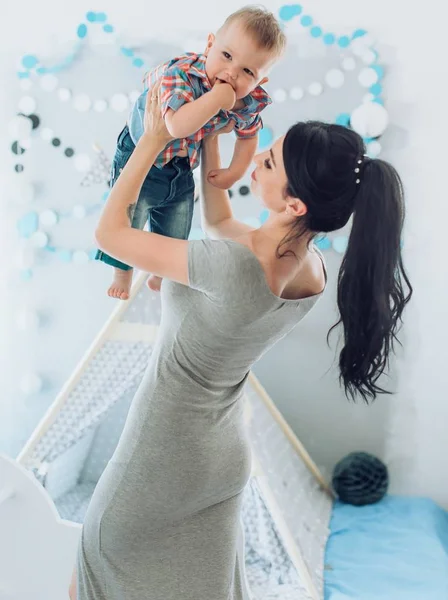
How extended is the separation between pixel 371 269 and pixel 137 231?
1.47 feet

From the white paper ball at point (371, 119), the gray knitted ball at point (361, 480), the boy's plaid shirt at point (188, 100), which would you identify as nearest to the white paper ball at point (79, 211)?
the white paper ball at point (371, 119)

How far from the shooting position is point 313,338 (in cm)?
311

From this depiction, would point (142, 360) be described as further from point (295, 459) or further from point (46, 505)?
point (295, 459)

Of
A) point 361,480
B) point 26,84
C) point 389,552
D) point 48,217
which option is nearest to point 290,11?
point 26,84

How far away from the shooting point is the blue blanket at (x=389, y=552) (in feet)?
7.86

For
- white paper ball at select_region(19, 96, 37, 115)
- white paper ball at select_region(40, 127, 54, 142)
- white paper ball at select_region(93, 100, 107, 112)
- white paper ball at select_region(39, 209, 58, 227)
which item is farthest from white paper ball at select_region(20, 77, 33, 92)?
white paper ball at select_region(39, 209, 58, 227)

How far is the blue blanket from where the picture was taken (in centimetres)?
239

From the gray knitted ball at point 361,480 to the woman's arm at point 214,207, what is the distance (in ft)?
5.73

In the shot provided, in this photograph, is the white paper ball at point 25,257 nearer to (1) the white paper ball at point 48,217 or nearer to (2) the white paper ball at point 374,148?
(1) the white paper ball at point 48,217

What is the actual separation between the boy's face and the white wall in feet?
5.78

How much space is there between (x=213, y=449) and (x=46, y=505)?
2.52 feet

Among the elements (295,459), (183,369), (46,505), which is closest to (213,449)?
(183,369)

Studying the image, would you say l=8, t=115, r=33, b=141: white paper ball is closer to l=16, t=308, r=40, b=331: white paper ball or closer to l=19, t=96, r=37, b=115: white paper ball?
l=19, t=96, r=37, b=115: white paper ball

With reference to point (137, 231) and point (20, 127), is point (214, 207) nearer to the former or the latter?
point (137, 231)
